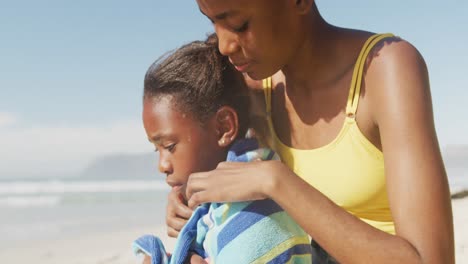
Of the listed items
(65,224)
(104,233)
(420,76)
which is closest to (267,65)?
(420,76)

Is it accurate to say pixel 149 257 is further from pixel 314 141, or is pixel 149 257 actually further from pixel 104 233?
pixel 104 233

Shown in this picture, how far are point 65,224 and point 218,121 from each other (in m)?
9.14

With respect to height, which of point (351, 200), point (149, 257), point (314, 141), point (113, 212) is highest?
point (314, 141)

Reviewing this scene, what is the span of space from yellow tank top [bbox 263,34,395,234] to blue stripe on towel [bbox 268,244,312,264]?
26 centimetres

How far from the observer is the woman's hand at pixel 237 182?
2.04m

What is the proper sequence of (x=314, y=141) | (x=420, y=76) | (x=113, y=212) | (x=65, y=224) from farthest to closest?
(x=113, y=212) < (x=65, y=224) < (x=314, y=141) < (x=420, y=76)

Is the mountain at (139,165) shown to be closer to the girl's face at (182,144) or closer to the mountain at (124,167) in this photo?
the mountain at (124,167)

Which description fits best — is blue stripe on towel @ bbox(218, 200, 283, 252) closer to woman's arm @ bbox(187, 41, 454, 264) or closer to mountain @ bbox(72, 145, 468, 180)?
woman's arm @ bbox(187, 41, 454, 264)

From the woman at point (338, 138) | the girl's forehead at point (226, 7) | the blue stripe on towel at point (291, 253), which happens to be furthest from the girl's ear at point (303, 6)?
the blue stripe on towel at point (291, 253)

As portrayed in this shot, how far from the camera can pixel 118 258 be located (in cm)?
729

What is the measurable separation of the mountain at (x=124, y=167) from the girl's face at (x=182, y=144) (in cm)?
3238

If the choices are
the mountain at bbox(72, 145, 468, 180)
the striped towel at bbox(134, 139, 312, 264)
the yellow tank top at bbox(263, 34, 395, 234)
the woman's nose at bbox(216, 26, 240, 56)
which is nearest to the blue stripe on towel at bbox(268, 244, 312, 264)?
the striped towel at bbox(134, 139, 312, 264)

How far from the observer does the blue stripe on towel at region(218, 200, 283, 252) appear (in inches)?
85.1

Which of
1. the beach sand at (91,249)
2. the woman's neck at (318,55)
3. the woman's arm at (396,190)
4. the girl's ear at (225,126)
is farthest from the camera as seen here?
the beach sand at (91,249)
